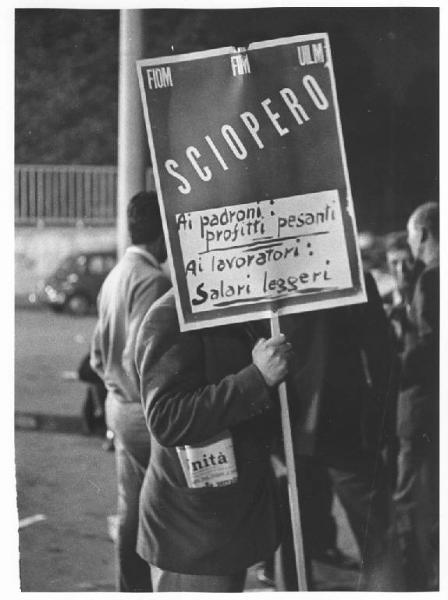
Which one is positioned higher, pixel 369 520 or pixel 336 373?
pixel 336 373

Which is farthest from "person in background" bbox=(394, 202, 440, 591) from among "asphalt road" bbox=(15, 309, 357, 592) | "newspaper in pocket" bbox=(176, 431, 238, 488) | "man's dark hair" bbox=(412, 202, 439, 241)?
"newspaper in pocket" bbox=(176, 431, 238, 488)

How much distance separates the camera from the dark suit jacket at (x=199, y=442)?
3.18 meters

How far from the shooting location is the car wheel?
4.28m

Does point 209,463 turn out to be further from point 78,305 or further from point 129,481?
point 78,305

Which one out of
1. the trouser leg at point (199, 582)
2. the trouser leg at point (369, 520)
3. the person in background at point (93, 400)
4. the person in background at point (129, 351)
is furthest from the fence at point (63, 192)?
the trouser leg at point (199, 582)

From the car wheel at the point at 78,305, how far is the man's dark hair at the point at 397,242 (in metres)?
1.32

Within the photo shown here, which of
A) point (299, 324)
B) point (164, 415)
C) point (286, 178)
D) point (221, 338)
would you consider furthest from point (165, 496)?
point (286, 178)

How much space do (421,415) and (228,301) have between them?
1.20 m

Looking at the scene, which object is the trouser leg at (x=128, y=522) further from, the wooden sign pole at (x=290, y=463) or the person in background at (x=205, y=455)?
the wooden sign pole at (x=290, y=463)

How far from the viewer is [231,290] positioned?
11.6 feet

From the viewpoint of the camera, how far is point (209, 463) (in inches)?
131

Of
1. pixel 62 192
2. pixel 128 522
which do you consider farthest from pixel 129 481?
pixel 62 192

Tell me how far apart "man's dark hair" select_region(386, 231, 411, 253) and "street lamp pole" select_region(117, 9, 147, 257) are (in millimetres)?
1085
